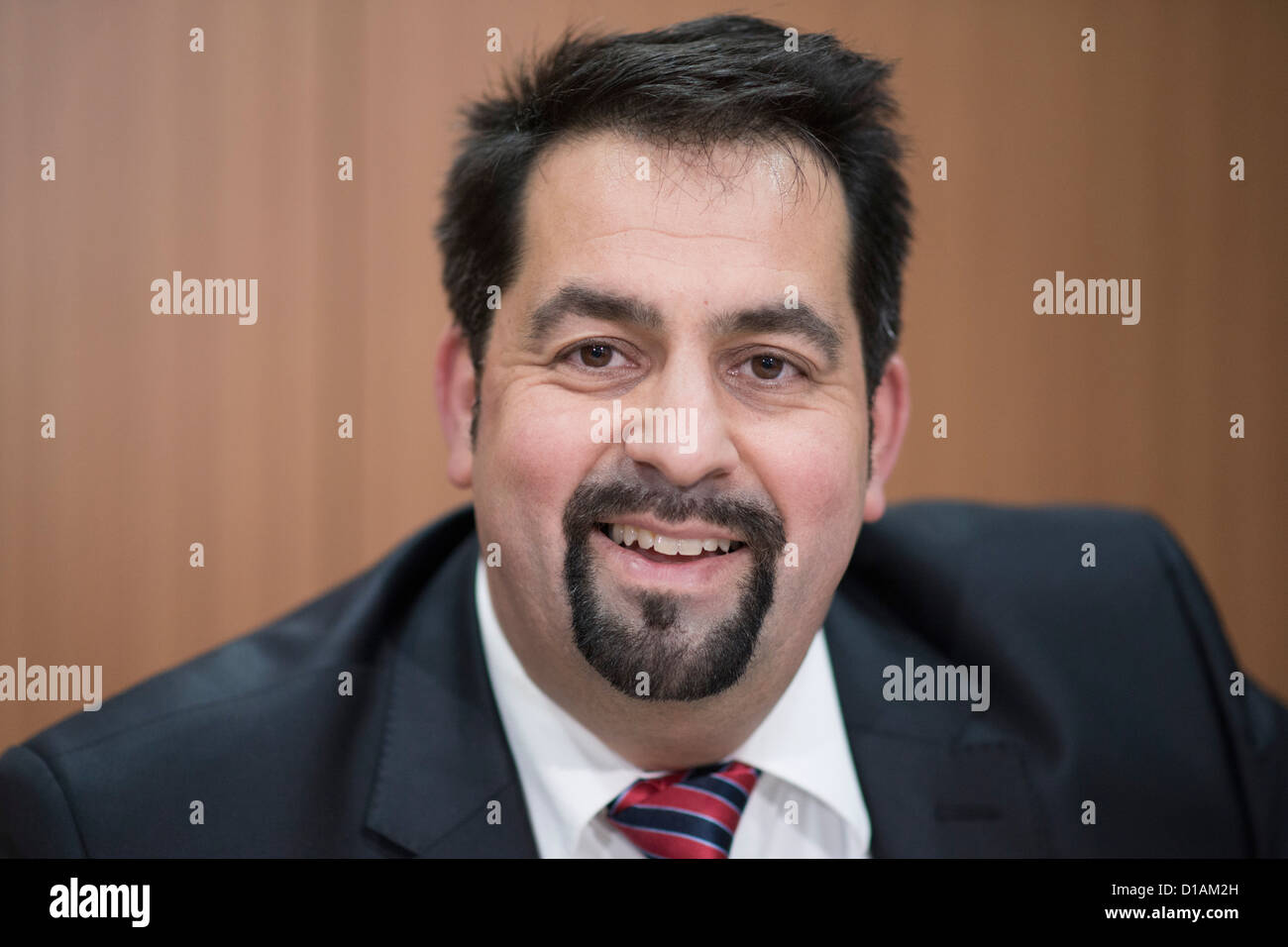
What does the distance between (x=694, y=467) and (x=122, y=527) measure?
38.9 inches

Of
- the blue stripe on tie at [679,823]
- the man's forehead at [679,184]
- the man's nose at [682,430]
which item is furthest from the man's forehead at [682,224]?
the blue stripe on tie at [679,823]

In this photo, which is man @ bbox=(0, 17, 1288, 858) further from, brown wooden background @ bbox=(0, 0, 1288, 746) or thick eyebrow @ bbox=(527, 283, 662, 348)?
brown wooden background @ bbox=(0, 0, 1288, 746)

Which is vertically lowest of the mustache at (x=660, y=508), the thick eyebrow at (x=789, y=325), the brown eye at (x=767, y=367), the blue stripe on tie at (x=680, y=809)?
the blue stripe on tie at (x=680, y=809)

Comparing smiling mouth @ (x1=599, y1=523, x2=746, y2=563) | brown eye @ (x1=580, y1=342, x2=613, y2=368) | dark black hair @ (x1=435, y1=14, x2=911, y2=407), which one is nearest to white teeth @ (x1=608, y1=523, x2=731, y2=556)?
smiling mouth @ (x1=599, y1=523, x2=746, y2=563)

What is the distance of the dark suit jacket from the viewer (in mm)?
1518

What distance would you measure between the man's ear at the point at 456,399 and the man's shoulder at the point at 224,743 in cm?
25

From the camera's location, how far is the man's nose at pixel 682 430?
1.36 meters

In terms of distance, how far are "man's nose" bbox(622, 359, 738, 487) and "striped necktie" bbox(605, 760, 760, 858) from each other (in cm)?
47

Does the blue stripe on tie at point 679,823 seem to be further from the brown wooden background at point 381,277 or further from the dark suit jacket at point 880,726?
the brown wooden background at point 381,277

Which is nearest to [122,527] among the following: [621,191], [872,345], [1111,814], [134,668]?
[134,668]

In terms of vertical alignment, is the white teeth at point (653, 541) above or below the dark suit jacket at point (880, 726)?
above

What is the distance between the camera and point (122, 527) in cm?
179

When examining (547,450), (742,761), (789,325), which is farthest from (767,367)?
(742,761)
